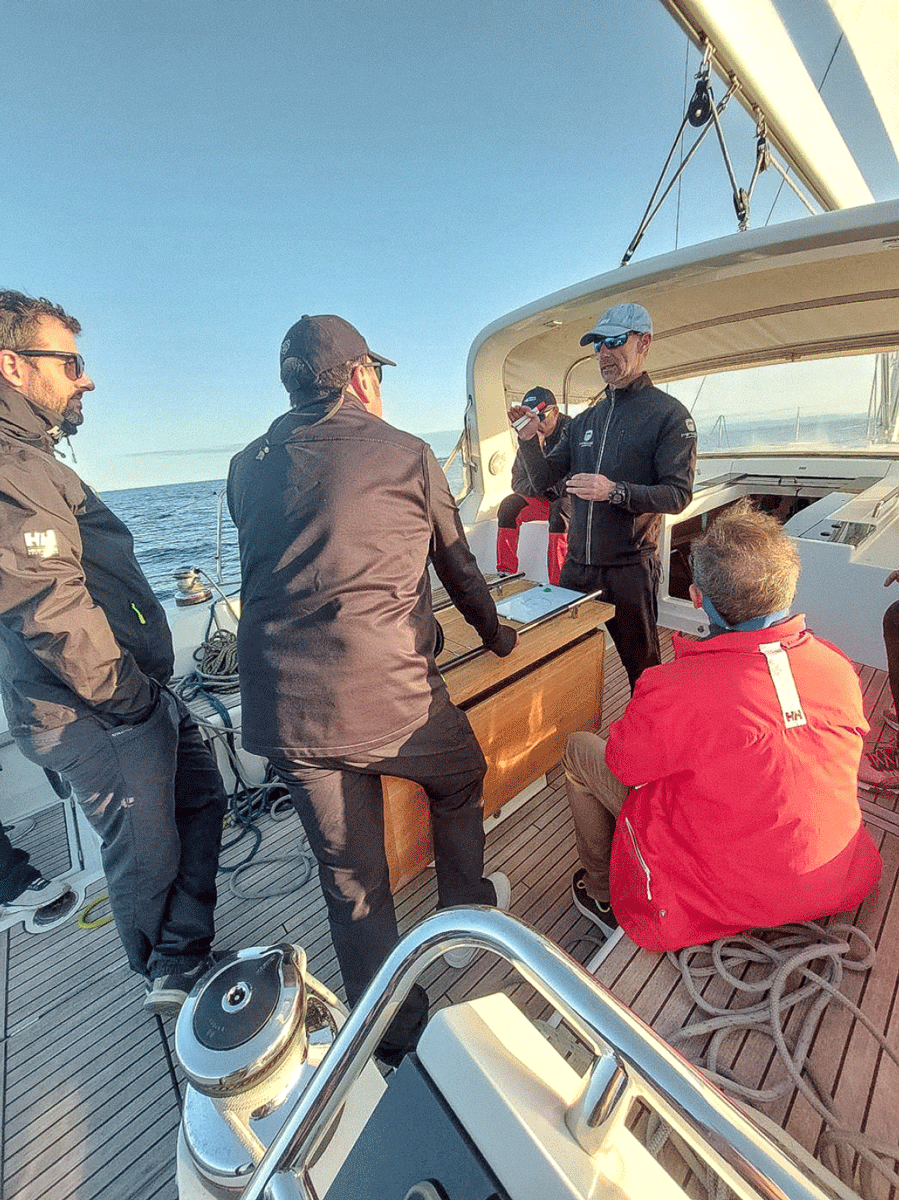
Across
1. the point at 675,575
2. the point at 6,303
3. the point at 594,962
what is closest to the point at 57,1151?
the point at 594,962

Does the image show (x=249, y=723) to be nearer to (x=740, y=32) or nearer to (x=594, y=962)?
(x=594, y=962)

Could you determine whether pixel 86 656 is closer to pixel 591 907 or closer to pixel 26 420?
pixel 26 420

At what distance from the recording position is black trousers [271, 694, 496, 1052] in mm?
1252

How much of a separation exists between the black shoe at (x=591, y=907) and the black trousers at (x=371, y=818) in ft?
1.96

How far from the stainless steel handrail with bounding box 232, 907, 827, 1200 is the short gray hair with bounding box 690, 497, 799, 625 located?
→ 34.1 inches

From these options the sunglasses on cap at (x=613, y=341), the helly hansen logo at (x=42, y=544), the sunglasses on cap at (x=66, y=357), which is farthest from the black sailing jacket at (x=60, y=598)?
the sunglasses on cap at (x=613, y=341)

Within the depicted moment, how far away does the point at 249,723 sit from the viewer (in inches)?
48.1

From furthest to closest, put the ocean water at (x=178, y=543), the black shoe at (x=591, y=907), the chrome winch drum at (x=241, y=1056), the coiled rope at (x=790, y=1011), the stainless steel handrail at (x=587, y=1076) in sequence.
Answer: the ocean water at (x=178, y=543), the black shoe at (x=591, y=907), the coiled rope at (x=790, y=1011), the chrome winch drum at (x=241, y=1056), the stainless steel handrail at (x=587, y=1076)

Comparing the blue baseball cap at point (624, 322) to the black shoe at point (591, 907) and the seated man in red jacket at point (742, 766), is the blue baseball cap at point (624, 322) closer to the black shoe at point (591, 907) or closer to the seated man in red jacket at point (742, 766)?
the seated man in red jacket at point (742, 766)

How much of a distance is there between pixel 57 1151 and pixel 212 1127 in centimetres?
97

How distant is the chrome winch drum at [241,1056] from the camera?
779 millimetres

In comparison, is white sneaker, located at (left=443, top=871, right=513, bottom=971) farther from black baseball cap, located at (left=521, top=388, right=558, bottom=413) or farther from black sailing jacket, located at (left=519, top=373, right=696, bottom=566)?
black baseball cap, located at (left=521, top=388, right=558, bottom=413)

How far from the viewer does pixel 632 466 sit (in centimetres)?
228

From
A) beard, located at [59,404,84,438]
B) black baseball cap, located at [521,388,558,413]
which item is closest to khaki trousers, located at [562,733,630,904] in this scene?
beard, located at [59,404,84,438]
